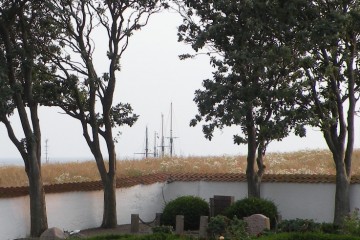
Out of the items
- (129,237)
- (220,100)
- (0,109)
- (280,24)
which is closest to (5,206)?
(0,109)

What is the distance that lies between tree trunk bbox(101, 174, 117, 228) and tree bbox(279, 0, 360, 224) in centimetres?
759

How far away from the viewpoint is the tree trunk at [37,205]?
19906mm

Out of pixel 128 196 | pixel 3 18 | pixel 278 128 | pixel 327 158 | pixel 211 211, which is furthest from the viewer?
pixel 327 158

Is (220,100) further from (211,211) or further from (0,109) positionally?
(0,109)

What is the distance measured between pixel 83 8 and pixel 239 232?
36.2ft

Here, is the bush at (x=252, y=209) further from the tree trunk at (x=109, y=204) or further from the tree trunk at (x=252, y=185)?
the tree trunk at (x=109, y=204)

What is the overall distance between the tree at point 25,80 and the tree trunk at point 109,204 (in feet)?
10.5

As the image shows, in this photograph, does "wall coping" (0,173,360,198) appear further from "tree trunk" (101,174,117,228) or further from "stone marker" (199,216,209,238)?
"stone marker" (199,216,209,238)

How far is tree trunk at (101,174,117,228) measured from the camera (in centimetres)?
2305

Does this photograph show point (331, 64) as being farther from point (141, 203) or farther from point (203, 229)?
point (141, 203)

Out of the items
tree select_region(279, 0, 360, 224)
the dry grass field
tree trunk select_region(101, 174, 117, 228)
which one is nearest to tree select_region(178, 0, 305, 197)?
tree select_region(279, 0, 360, 224)

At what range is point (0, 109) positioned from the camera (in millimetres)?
18953

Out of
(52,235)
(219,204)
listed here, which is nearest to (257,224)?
(219,204)

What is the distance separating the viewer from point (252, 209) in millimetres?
19797
